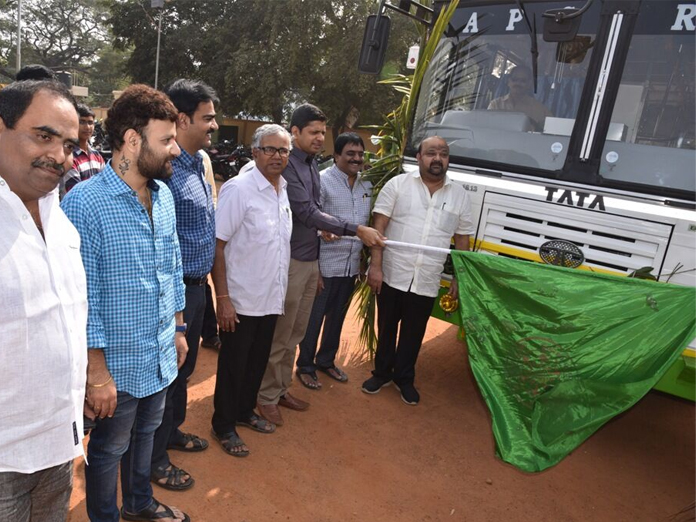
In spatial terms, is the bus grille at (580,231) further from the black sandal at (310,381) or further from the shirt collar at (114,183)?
the shirt collar at (114,183)

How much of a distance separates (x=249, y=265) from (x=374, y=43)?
247 centimetres

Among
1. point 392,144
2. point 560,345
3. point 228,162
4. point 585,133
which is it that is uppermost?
point 585,133

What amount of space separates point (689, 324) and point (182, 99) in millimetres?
2970

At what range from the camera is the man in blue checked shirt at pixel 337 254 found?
14.1 feet

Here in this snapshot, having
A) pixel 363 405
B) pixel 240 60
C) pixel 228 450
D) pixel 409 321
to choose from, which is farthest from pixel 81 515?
pixel 240 60

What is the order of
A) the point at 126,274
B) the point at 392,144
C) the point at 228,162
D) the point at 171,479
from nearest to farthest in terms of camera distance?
1. the point at 126,274
2. the point at 171,479
3. the point at 392,144
4. the point at 228,162

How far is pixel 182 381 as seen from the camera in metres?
3.08

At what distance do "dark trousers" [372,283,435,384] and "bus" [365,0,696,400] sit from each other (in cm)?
27

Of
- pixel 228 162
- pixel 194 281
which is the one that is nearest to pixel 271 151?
pixel 194 281

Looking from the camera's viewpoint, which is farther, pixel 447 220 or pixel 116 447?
pixel 447 220

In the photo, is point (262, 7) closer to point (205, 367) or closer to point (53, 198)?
point (205, 367)

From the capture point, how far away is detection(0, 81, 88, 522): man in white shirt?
1507 millimetres

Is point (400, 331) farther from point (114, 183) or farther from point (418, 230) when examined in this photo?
point (114, 183)

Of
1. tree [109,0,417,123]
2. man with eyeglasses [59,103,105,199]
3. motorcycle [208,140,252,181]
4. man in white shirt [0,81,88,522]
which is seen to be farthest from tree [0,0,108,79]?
man in white shirt [0,81,88,522]
